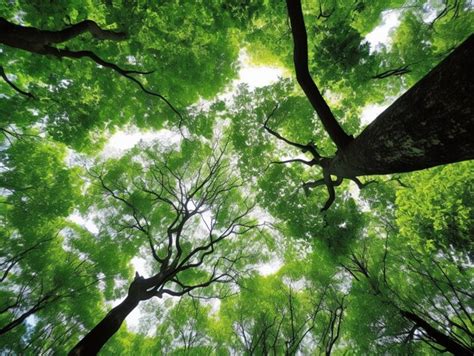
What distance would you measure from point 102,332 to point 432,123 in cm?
749

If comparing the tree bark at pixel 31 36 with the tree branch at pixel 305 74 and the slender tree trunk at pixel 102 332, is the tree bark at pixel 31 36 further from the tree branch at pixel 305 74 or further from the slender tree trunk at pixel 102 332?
the slender tree trunk at pixel 102 332

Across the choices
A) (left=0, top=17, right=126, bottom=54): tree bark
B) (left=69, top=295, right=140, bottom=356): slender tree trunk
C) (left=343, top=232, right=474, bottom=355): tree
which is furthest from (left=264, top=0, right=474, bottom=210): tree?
(left=343, top=232, right=474, bottom=355): tree

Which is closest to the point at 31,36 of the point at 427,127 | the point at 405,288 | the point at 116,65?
the point at 116,65

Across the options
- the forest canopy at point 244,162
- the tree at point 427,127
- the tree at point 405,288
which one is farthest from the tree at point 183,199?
the tree at point 427,127

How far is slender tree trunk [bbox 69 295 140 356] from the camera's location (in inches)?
200

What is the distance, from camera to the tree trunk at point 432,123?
1.34 meters

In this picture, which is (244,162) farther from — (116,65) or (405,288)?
(405,288)

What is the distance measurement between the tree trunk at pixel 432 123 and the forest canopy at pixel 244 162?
13mm

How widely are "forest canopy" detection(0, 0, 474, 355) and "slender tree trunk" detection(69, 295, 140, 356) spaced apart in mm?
49

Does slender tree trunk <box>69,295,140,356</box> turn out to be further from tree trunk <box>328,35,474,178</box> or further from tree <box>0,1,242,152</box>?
tree trunk <box>328,35,474,178</box>

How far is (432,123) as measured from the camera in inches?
61.7

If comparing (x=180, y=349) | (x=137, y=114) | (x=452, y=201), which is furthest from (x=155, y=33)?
(x=180, y=349)

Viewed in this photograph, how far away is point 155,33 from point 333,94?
25.3 feet

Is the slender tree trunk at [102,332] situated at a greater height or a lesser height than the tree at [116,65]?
lesser
